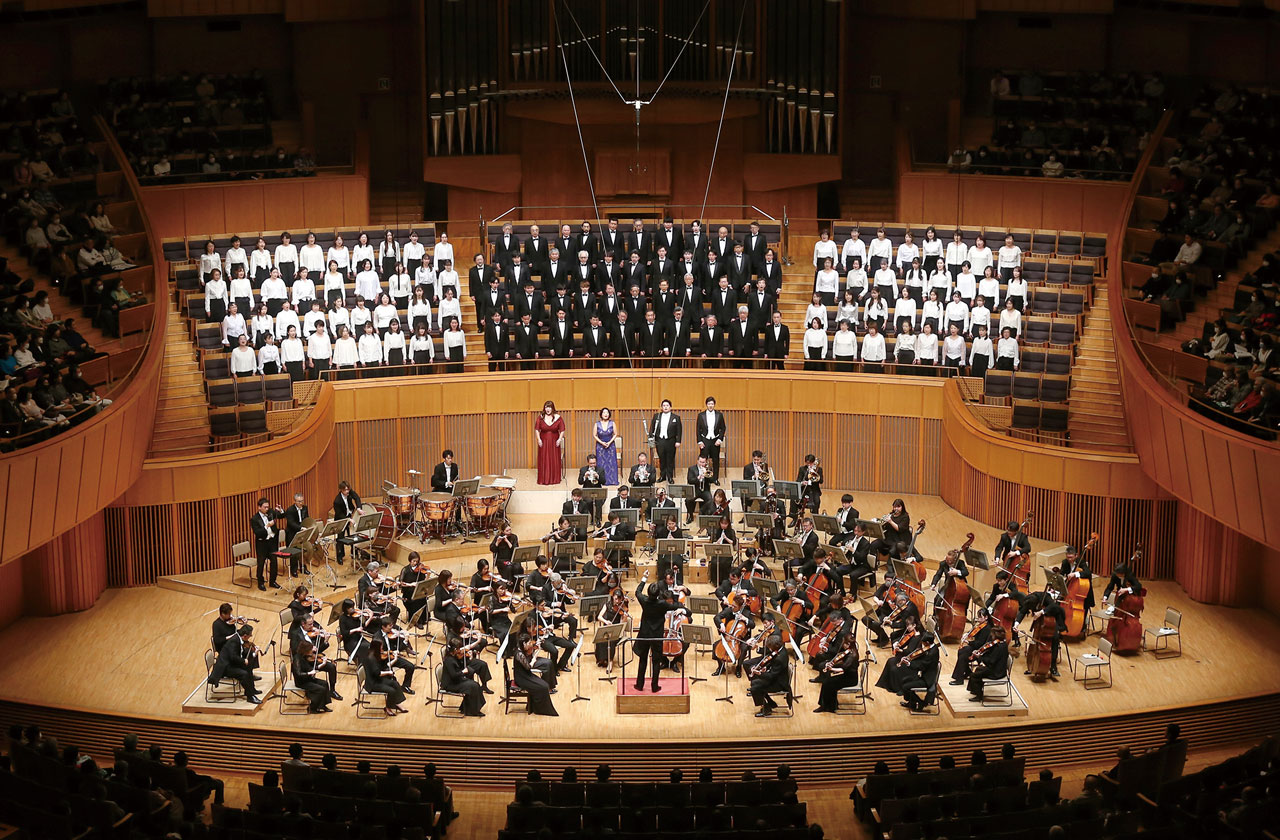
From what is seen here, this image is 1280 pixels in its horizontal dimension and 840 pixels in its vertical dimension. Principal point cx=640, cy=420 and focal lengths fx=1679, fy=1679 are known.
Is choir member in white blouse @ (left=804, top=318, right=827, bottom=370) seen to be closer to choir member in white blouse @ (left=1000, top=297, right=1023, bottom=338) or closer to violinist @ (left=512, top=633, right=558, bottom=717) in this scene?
choir member in white blouse @ (left=1000, top=297, right=1023, bottom=338)

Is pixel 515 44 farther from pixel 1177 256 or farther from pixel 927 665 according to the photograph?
pixel 927 665

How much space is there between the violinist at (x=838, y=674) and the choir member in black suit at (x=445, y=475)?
500 centimetres

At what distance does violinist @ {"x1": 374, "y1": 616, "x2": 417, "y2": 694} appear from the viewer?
43.7 feet

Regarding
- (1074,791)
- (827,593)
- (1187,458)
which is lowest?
(1074,791)

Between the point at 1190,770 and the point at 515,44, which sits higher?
the point at 515,44

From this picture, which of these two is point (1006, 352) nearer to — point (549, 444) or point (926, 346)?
point (926, 346)

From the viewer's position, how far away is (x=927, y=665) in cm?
1323

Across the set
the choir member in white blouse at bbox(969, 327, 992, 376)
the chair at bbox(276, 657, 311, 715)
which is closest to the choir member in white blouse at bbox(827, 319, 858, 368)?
the choir member in white blouse at bbox(969, 327, 992, 376)

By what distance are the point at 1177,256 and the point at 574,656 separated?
7846mm

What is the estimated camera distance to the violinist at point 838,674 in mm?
13219

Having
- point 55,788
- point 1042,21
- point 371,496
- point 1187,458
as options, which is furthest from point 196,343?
point 1042,21

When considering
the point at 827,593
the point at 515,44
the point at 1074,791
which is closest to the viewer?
the point at 1074,791

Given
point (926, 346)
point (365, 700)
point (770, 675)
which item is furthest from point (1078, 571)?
point (365, 700)

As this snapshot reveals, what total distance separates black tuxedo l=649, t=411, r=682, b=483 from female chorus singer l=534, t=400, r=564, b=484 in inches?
39.5
